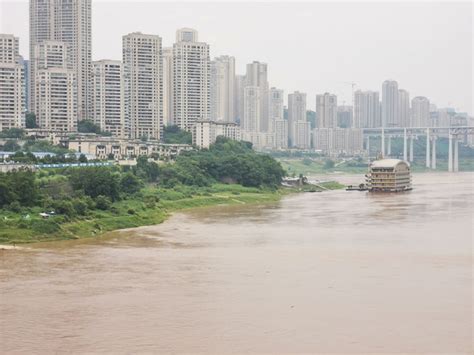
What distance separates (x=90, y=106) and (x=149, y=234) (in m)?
16.7

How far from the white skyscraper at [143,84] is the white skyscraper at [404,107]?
3431cm

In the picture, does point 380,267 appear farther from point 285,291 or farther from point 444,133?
point 444,133

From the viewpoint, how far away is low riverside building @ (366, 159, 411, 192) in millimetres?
24344

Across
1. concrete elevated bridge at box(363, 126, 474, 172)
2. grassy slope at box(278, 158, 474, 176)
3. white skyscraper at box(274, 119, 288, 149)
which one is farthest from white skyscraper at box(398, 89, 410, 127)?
white skyscraper at box(274, 119, 288, 149)

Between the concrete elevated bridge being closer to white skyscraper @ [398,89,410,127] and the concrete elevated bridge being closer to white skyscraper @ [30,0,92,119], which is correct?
white skyscraper @ [398,89,410,127]

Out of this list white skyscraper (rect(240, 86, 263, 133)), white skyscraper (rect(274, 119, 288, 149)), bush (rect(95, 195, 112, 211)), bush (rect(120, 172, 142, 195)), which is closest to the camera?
bush (rect(95, 195, 112, 211))

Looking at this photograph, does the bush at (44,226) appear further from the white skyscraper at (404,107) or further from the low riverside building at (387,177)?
the white skyscraper at (404,107)

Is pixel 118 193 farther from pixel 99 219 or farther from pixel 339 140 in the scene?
pixel 339 140

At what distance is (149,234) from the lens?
12688mm

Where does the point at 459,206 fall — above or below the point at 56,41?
below

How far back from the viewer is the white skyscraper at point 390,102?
202 ft

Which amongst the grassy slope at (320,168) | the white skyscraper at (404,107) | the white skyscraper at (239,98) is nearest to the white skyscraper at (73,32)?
the grassy slope at (320,168)

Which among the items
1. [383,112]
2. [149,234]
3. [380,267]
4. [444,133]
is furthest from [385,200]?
[383,112]

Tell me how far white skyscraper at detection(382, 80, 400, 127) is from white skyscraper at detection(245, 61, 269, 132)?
14406 mm
